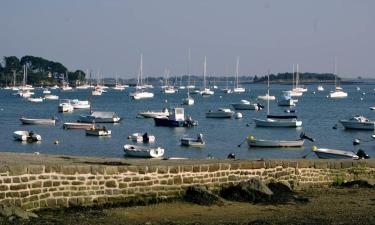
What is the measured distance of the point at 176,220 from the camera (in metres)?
13.9

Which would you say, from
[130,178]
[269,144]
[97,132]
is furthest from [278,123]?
[130,178]

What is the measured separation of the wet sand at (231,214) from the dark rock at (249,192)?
31cm

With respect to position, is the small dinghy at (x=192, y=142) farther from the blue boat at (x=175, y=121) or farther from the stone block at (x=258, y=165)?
the stone block at (x=258, y=165)

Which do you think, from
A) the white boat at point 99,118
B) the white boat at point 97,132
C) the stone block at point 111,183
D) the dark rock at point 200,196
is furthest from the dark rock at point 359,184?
the white boat at point 99,118

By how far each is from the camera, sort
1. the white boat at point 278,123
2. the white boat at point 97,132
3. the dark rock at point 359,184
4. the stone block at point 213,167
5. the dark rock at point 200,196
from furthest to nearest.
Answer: the white boat at point 278,123
the white boat at point 97,132
the dark rock at point 359,184
the stone block at point 213,167
the dark rock at point 200,196

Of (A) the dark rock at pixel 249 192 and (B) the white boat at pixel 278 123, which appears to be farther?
(B) the white boat at pixel 278 123

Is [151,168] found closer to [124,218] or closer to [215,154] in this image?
[124,218]

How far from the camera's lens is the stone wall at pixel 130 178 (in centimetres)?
1395

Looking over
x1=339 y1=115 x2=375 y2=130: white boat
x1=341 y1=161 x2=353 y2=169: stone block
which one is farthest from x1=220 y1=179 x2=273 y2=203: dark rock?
x1=339 y1=115 x2=375 y2=130: white boat

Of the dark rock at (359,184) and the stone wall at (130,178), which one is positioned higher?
the stone wall at (130,178)

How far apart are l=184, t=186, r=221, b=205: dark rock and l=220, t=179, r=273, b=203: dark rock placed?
491 millimetres

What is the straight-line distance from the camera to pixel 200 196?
1576 centimetres

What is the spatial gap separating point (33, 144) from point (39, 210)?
137ft

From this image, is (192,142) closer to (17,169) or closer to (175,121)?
(175,121)
